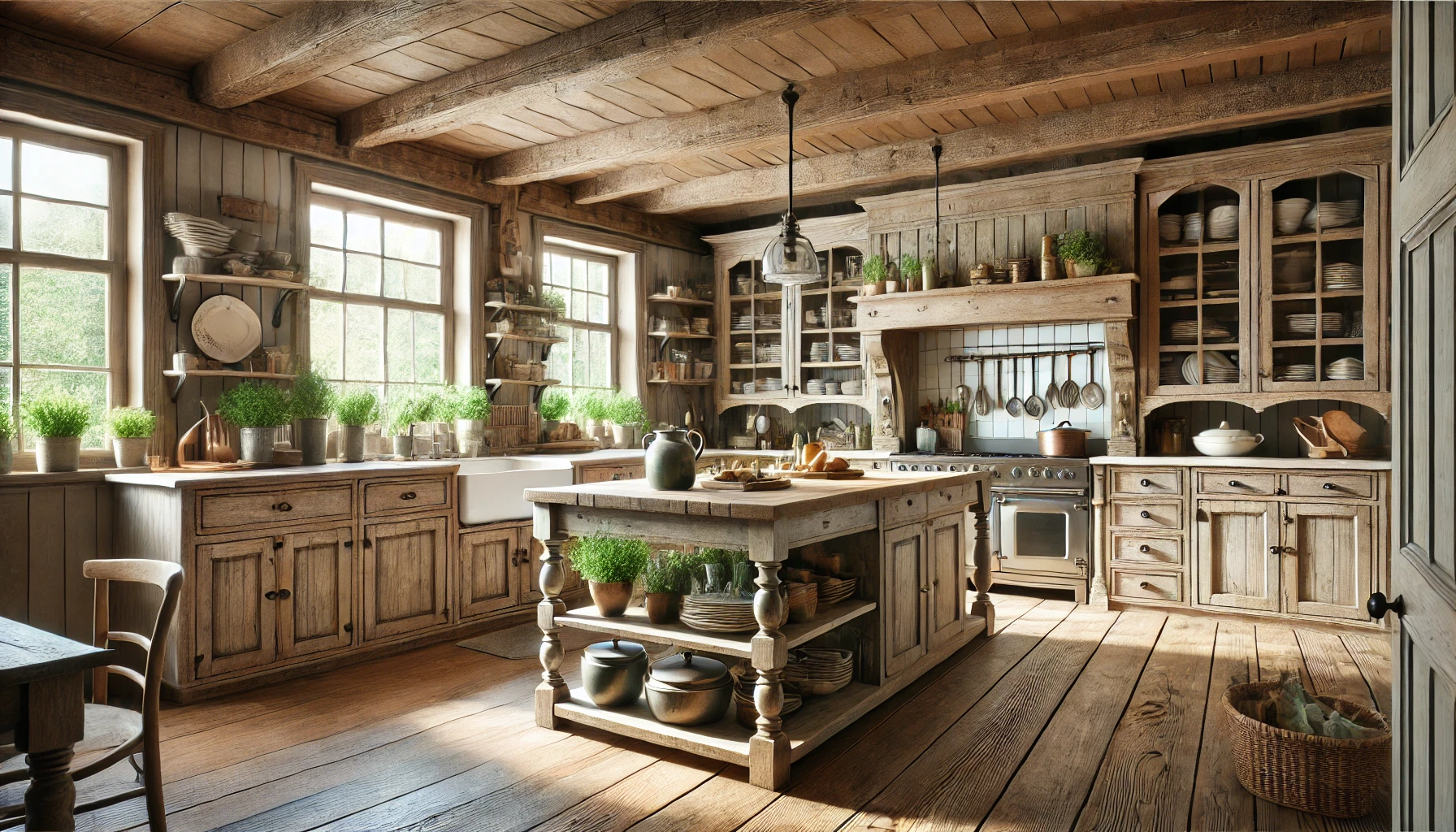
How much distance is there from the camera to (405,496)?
14.6 ft

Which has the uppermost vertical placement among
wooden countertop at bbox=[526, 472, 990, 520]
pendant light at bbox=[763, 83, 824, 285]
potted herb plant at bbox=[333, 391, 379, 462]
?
pendant light at bbox=[763, 83, 824, 285]

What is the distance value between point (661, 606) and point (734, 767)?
61 cm

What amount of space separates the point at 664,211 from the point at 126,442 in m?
3.99

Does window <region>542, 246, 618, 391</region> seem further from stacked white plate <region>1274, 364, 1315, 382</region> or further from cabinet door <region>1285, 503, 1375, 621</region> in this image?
cabinet door <region>1285, 503, 1375, 621</region>

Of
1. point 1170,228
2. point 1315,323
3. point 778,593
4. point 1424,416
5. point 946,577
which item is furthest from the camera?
point 1170,228

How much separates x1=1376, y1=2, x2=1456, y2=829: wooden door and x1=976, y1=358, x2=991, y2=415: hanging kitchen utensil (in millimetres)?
4755

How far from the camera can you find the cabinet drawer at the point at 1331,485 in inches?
185

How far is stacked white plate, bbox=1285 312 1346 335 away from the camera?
16.7ft

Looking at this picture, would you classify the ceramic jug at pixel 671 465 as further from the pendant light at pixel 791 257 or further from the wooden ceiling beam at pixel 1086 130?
the wooden ceiling beam at pixel 1086 130

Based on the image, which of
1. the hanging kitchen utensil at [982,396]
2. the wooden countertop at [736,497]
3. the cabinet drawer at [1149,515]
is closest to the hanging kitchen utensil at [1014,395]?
the hanging kitchen utensil at [982,396]

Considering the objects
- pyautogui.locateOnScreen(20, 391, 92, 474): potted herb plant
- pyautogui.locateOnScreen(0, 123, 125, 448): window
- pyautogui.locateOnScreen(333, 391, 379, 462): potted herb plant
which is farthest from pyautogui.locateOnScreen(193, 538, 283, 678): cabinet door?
pyautogui.locateOnScreen(0, 123, 125, 448): window

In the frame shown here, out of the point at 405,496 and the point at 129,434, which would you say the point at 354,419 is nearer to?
the point at 405,496

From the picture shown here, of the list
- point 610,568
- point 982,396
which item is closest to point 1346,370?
point 982,396

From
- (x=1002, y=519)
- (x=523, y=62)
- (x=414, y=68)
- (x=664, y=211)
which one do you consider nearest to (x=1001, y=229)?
(x=1002, y=519)
